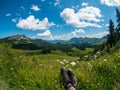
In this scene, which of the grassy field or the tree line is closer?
the grassy field

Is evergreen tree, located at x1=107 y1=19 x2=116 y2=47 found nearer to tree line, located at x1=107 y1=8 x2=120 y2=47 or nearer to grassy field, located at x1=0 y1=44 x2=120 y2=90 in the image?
tree line, located at x1=107 y1=8 x2=120 y2=47

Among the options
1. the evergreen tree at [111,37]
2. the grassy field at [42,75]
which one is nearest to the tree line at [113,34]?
the evergreen tree at [111,37]

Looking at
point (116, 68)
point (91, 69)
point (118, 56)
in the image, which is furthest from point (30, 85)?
point (118, 56)

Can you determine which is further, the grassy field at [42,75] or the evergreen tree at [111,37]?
the evergreen tree at [111,37]

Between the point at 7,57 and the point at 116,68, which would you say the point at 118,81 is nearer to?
the point at 116,68

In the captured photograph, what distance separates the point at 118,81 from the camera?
35.1ft

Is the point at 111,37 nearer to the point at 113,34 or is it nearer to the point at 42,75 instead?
the point at 113,34

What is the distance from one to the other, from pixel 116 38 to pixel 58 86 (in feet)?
212

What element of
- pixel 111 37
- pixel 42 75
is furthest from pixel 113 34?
pixel 42 75

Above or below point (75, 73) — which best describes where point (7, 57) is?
above

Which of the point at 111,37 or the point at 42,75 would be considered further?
the point at 111,37

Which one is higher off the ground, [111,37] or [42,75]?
[111,37]

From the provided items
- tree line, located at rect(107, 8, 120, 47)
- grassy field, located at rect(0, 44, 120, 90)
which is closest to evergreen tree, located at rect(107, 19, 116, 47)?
tree line, located at rect(107, 8, 120, 47)

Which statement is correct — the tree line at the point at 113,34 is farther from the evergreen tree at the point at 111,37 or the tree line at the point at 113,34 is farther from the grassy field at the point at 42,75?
the grassy field at the point at 42,75
